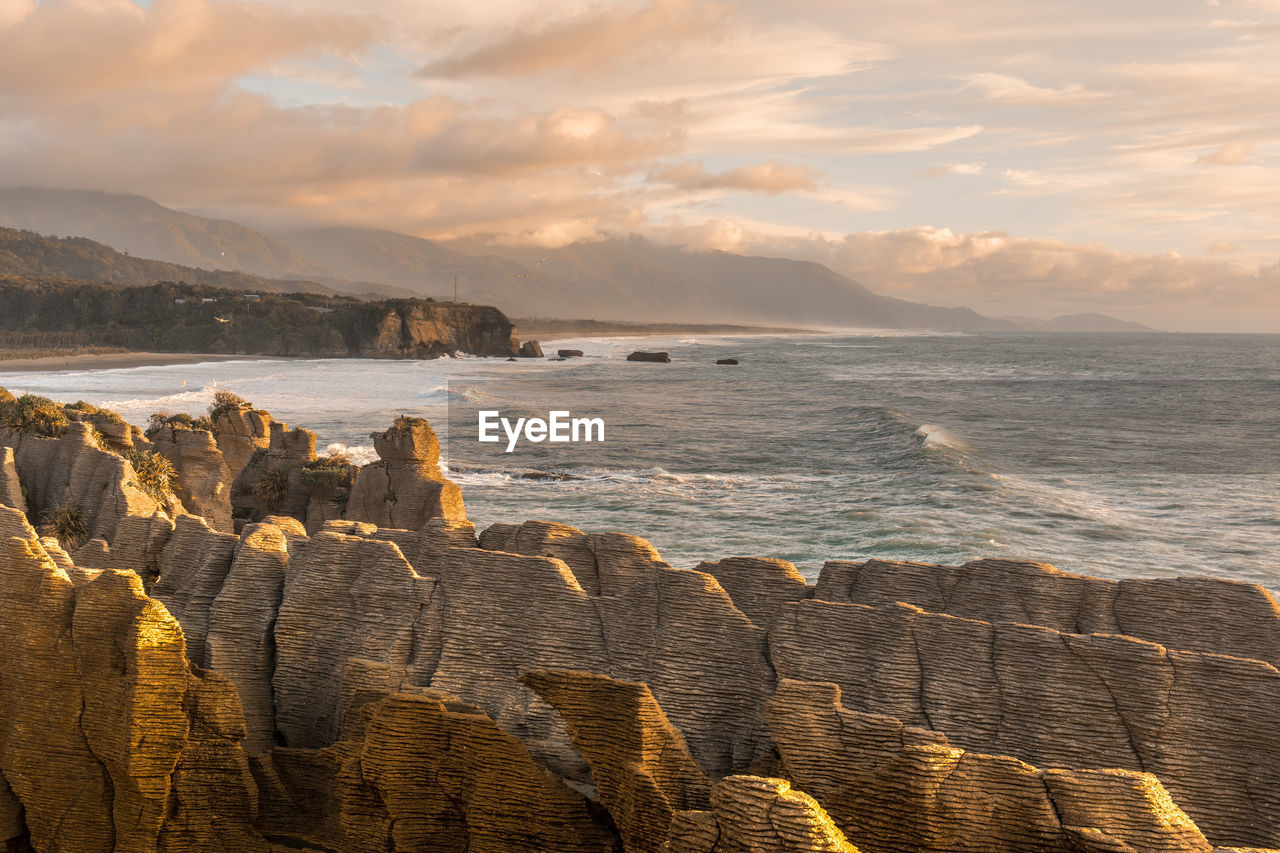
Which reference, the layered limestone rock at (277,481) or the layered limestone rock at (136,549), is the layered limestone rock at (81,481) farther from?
the layered limestone rock at (277,481)

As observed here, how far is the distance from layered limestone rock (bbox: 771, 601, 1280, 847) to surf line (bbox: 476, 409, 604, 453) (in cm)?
5058

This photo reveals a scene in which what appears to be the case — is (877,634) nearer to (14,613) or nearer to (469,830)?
(469,830)

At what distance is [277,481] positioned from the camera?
3088cm

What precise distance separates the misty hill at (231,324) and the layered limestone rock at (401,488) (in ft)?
462

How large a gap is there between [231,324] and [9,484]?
163 m

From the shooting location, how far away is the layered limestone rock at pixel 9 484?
20.0 m

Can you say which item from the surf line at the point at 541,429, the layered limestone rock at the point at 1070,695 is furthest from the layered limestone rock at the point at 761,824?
the surf line at the point at 541,429

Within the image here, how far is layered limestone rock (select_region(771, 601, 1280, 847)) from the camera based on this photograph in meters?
9.57

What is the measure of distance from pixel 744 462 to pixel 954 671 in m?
48.0

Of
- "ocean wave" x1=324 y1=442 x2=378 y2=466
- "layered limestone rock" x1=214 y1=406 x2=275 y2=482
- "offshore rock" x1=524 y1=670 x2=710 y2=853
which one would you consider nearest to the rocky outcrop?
"ocean wave" x1=324 y1=442 x2=378 y2=466

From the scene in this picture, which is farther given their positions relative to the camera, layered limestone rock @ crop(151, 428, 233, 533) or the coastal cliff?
layered limestone rock @ crop(151, 428, 233, 533)

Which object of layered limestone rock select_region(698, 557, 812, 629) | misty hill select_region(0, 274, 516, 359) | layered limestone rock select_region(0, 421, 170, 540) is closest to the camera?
layered limestone rock select_region(698, 557, 812, 629)

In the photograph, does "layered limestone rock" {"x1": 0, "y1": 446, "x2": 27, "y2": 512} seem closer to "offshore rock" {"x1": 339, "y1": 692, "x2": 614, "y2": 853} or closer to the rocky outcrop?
"offshore rock" {"x1": 339, "y1": 692, "x2": 614, "y2": 853}

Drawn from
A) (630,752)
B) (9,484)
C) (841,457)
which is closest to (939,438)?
(841,457)
